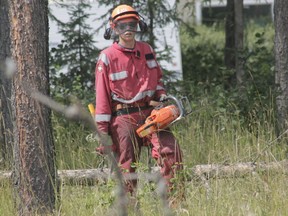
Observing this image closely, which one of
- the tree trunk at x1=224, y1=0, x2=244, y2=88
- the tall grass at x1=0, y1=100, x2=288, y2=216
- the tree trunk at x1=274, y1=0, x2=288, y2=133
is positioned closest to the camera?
the tall grass at x1=0, y1=100, x2=288, y2=216

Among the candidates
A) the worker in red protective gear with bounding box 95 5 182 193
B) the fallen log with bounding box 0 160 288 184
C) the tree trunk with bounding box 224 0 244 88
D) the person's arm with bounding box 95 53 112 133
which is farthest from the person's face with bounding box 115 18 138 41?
the tree trunk with bounding box 224 0 244 88

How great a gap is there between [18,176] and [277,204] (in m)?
1.95

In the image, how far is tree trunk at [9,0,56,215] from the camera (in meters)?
6.34

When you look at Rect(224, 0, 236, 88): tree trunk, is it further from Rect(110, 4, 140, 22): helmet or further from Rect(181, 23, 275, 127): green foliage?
Rect(110, 4, 140, 22): helmet

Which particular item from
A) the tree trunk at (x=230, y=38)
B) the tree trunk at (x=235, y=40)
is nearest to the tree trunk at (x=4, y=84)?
the tree trunk at (x=235, y=40)

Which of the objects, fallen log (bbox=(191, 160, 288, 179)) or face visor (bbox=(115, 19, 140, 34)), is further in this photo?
face visor (bbox=(115, 19, 140, 34))

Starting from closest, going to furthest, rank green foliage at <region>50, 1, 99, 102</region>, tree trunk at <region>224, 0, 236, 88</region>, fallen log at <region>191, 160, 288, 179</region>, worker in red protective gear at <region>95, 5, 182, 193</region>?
fallen log at <region>191, 160, 288, 179</region> → worker in red protective gear at <region>95, 5, 182, 193</region> → green foliage at <region>50, 1, 99, 102</region> → tree trunk at <region>224, 0, 236, 88</region>

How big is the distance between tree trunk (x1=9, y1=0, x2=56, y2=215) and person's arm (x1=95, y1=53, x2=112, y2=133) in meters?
0.58

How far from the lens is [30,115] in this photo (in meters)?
6.35

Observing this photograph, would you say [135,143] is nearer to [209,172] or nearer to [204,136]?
[209,172]

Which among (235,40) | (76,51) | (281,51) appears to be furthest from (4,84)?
(235,40)

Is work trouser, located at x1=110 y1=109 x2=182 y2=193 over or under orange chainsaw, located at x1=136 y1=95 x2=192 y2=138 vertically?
under

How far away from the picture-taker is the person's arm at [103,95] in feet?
22.6

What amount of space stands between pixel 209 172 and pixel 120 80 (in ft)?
3.57
